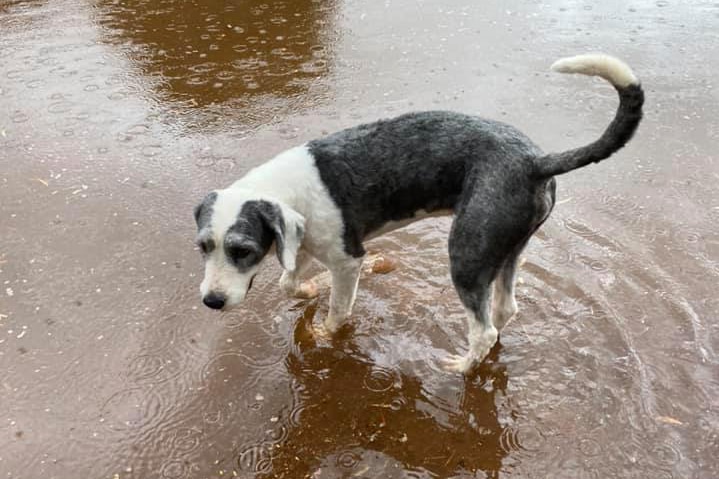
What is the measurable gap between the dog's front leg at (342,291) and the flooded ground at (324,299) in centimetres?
14

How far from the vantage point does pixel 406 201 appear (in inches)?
134

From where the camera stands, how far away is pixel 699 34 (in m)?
7.73

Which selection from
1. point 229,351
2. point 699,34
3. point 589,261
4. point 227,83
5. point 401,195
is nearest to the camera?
point 401,195

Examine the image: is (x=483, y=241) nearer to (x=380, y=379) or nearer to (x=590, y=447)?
(x=380, y=379)

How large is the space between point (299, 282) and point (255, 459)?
121cm

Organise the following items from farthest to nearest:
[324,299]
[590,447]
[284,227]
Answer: [324,299] → [590,447] → [284,227]

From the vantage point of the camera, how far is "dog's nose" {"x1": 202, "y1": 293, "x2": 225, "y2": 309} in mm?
2924

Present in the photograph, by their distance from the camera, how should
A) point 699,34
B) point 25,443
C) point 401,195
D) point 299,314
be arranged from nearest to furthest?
1. point 25,443
2. point 401,195
3. point 299,314
4. point 699,34

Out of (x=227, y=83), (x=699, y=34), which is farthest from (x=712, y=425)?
(x=699, y=34)

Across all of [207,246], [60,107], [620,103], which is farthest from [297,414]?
[60,107]

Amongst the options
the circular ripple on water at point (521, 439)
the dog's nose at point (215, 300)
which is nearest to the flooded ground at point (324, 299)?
the circular ripple on water at point (521, 439)

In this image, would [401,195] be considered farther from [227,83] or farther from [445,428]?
[227,83]

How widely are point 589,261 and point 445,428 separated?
176 cm

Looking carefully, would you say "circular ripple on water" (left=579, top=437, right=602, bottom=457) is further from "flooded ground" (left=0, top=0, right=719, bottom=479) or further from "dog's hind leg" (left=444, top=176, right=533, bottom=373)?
"dog's hind leg" (left=444, top=176, right=533, bottom=373)
